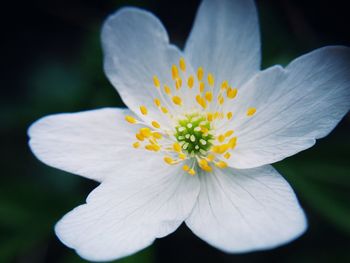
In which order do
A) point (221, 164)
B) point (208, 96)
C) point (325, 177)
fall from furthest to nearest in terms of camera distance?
point (325, 177)
point (208, 96)
point (221, 164)

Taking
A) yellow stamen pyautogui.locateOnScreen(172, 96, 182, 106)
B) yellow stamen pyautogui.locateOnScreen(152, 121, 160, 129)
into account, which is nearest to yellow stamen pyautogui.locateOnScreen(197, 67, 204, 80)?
yellow stamen pyautogui.locateOnScreen(172, 96, 182, 106)

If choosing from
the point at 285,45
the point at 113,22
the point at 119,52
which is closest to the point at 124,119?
the point at 119,52

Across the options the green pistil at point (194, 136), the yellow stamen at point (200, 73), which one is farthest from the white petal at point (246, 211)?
the yellow stamen at point (200, 73)

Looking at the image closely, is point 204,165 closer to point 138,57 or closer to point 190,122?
point 190,122

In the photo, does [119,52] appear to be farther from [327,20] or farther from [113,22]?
[327,20]

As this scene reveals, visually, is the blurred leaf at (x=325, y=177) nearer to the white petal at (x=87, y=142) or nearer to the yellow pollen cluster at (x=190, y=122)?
the yellow pollen cluster at (x=190, y=122)

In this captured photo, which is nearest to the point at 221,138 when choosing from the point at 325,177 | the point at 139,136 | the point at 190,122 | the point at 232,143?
the point at 232,143
